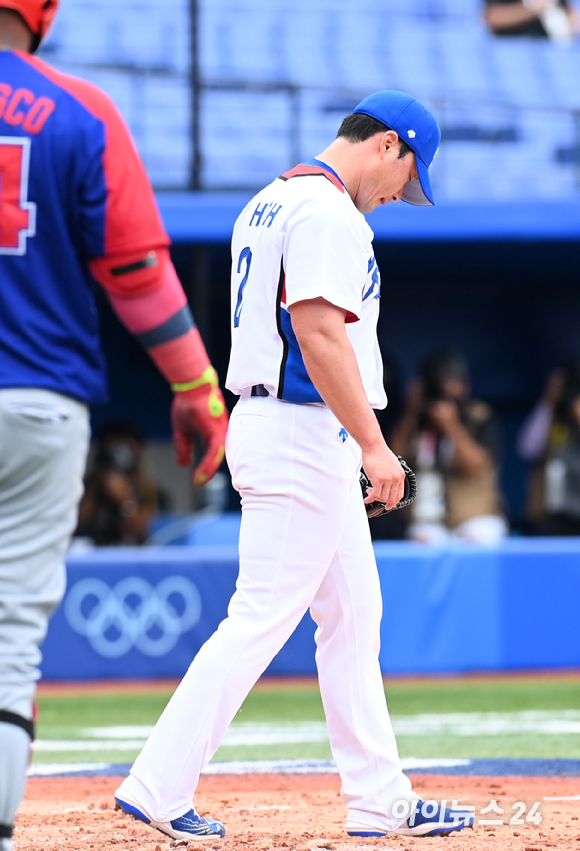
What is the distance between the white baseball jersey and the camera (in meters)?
3.12

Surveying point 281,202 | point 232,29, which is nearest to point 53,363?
point 281,202

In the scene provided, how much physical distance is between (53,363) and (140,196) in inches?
15.7

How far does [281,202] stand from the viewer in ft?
10.7

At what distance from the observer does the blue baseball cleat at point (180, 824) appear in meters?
3.23

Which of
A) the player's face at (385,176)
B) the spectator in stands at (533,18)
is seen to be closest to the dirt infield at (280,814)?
the player's face at (385,176)

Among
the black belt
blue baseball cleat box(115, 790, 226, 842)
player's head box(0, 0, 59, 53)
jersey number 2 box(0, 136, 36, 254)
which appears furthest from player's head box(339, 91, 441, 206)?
blue baseball cleat box(115, 790, 226, 842)

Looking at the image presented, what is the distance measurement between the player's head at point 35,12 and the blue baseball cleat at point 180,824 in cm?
188

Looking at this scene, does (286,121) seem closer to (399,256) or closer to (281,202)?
(399,256)

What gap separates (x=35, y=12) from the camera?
2.62m

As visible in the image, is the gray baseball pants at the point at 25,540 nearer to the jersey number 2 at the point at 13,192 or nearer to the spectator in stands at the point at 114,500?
the jersey number 2 at the point at 13,192

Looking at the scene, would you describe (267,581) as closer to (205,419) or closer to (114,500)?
(205,419)

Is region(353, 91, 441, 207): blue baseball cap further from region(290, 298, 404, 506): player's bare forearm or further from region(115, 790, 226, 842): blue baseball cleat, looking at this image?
region(115, 790, 226, 842): blue baseball cleat

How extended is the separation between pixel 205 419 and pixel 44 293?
640mm

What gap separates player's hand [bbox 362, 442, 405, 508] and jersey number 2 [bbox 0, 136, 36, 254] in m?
1.05
